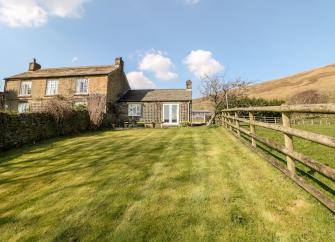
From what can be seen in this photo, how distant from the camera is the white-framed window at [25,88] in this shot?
24.4 m

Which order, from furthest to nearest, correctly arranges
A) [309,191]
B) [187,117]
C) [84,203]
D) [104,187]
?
[187,117] < [104,187] < [84,203] < [309,191]

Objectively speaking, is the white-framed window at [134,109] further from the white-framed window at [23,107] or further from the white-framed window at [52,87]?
the white-framed window at [23,107]

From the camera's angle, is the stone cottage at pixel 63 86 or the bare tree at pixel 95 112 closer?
the bare tree at pixel 95 112

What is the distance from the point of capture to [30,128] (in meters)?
11.7

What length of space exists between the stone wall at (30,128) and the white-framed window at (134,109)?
8.55 meters

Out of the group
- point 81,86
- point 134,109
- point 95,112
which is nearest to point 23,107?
point 81,86

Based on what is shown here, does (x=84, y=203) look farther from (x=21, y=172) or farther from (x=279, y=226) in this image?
(x=21, y=172)

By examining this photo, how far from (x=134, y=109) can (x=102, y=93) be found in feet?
13.2

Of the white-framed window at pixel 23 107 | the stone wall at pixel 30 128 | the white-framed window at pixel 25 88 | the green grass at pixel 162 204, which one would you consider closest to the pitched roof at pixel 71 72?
the white-framed window at pixel 25 88

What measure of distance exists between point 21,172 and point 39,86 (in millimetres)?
21734

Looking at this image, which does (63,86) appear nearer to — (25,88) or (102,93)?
(25,88)

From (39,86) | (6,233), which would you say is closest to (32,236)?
(6,233)

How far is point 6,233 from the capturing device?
3.07 metres

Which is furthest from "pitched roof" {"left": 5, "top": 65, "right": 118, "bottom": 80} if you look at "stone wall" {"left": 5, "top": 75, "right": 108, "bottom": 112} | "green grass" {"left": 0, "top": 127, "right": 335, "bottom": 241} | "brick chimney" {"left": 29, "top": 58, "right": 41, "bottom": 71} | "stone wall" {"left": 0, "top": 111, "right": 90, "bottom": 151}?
"green grass" {"left": 0, "top": 127, "right": 335, "bottom": 241}
